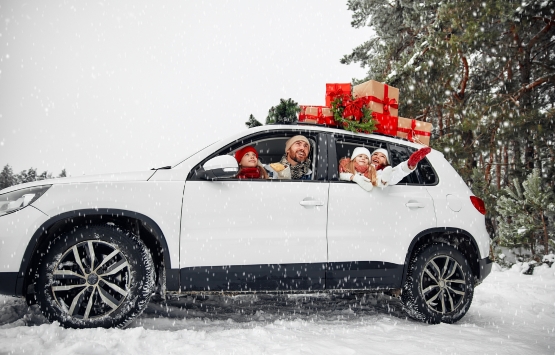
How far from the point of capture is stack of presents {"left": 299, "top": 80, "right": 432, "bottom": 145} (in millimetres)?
4168

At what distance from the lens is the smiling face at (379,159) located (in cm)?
417

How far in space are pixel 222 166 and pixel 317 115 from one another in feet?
4.82

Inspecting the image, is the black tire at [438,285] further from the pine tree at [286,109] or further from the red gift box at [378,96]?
the pine tree at [286,109]

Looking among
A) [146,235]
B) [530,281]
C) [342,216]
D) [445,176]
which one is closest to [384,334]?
[342,216]

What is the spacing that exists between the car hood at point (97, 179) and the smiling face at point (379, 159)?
224 cm

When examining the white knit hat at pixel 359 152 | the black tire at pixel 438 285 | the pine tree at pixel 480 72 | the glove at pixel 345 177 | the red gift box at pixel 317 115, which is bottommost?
the black tire at pixel 438 285

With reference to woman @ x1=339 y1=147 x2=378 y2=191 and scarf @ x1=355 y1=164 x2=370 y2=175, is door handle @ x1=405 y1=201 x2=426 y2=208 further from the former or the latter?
scarf @ x1=355 y1=164 x2=370 y2=175

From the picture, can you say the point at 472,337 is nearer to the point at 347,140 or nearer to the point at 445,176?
the point at 445,176

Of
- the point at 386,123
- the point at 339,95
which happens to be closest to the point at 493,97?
the point at 386,123

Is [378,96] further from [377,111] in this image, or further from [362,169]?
[362,169]

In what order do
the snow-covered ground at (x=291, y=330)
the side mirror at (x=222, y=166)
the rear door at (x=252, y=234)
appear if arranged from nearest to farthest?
the snow-covered ground at (x=291, y=330) < the side mirror at (x=222, y=166) < the rear door at (x=252, y=234)

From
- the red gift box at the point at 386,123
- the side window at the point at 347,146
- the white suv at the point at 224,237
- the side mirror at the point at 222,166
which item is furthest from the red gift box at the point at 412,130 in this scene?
the side mirror at the point at 222,166

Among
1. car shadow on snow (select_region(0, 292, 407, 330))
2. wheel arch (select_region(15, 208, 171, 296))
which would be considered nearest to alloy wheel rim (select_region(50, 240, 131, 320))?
wheel arch (select_region(15, 208, 171, 296))

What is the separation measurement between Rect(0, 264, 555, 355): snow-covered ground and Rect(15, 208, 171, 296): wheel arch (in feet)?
1.32
